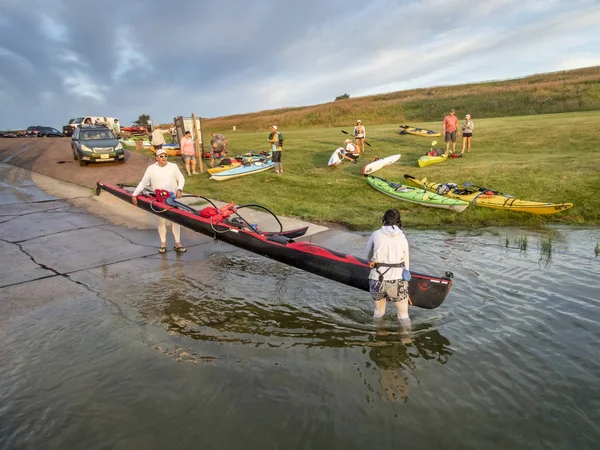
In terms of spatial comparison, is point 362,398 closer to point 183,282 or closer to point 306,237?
point 183,282

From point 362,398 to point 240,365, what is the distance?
1.49 metres

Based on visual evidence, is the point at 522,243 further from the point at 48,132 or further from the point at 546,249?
the point at 48,132

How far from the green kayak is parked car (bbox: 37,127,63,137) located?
3821cm

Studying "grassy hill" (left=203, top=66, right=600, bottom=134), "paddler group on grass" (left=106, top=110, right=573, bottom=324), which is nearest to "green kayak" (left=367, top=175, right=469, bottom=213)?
"paddler group on grass" (left=106, top=110, right=573, bottom=324)

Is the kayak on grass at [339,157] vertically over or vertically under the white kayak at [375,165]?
over

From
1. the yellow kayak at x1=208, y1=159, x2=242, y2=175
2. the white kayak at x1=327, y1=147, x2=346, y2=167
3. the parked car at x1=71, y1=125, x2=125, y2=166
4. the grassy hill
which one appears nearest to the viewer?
the yellow kayak at x1=208, y1=159, x2=242, y2=175

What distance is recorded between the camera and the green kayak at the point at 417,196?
41.8ft

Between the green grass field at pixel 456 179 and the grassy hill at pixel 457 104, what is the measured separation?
14.3 meters

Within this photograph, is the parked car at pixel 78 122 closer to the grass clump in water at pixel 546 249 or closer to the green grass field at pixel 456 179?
the green grass field at pixel 456 179

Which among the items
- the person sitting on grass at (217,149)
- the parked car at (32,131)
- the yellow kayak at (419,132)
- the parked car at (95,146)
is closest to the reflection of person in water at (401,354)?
the person sitting on grass at (217,149)

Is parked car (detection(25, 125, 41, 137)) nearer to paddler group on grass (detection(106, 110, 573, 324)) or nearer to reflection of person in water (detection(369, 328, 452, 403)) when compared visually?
paddler group on grass (detection(106, 110, 573, 324))

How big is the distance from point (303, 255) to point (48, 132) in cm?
4434

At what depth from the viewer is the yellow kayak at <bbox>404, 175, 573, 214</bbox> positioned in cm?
1196

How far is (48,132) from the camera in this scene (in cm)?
4169
